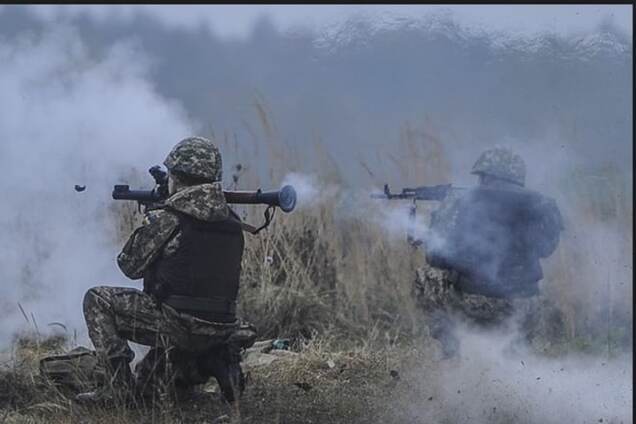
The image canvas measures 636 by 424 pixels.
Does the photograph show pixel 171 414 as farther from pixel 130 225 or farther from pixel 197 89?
pixel 197 89

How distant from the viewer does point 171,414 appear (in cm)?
605

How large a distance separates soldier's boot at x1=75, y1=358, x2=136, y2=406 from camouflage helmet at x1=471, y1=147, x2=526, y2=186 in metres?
3.29

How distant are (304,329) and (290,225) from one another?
126 centimetres

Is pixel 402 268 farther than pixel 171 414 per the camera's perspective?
Yes

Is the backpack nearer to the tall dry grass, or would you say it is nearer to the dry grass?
the dry grass

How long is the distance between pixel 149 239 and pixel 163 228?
4.1 inches

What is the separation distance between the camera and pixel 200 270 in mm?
5926

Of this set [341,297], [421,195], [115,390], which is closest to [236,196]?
[115,390]

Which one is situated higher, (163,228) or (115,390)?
(163,228)

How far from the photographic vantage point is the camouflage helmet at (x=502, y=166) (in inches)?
308

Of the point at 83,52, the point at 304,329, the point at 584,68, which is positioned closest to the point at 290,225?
the point at 304,329

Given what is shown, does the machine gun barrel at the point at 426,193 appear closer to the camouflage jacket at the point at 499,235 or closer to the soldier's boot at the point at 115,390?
the camouflage jacket at the point at 499,235

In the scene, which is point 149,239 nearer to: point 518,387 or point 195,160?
point 195,160

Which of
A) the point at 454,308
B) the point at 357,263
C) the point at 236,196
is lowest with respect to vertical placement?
the point at 454,308
